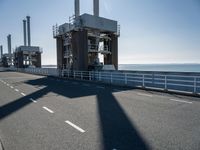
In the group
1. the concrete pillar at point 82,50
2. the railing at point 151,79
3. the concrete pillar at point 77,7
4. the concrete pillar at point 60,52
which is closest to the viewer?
the railing at point 151,79

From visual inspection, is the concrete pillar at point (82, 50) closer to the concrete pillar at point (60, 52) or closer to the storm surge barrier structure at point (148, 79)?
the storm surge barrier structure at point (148, 79)

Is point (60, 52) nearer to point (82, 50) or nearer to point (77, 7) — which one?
point (77, 7)

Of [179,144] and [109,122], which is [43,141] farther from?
[179,144]

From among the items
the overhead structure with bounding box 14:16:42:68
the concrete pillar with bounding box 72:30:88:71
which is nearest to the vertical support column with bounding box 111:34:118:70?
the concrete pillar with bounding box 72:30:88:71

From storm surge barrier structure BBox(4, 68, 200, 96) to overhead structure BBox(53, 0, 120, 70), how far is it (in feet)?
7.93

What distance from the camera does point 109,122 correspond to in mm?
6508

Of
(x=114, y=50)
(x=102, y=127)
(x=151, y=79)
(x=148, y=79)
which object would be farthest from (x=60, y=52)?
(x=102, y=127)

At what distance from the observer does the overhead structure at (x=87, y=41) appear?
27519 millimetres

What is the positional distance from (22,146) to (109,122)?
2.78m

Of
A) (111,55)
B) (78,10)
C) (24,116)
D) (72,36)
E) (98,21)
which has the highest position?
(78,10)

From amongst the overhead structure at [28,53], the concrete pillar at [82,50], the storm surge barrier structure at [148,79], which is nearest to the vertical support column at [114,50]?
the concrete pillar at [82,50]

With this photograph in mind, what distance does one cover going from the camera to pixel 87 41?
27891 millimetres

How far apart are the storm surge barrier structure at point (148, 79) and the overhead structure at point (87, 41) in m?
2.42

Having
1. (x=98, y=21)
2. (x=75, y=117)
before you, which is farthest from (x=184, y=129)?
(x=98, y=21)
